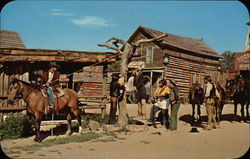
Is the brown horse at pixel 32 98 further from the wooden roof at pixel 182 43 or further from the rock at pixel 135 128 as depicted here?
the wooden roof at pixel 182 43

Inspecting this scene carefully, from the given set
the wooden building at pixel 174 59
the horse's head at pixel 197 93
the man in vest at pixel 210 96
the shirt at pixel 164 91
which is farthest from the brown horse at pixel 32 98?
the wooden building at pixel 174 59

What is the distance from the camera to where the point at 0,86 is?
30.5 feet

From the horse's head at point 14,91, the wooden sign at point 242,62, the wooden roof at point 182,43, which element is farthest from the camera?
A: the wooden roof at point 182,43

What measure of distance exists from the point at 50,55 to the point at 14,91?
3.00 meters

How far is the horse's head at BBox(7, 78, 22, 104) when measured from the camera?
23.9ft

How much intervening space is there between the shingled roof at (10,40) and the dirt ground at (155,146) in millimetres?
14904

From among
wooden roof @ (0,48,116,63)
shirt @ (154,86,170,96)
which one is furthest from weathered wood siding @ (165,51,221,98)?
shirt @ (154,86,170,96)

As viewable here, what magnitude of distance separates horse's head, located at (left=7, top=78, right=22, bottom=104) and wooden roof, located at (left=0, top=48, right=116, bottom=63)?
6.46 ft

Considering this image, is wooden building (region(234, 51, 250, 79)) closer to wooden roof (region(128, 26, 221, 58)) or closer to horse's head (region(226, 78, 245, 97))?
horse's head (region(226, 78, 245, 97))

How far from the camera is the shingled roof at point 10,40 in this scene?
20438 mm

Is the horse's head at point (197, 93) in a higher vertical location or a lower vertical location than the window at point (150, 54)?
lower

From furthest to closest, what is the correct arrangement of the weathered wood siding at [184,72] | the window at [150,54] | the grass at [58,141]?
the window at [150,54] < the weathered wood siding at [184,72] < the grass at [58,141]

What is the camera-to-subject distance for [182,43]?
1026 inches

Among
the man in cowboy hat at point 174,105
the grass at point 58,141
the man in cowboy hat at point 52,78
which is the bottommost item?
the grass at point 58,141
